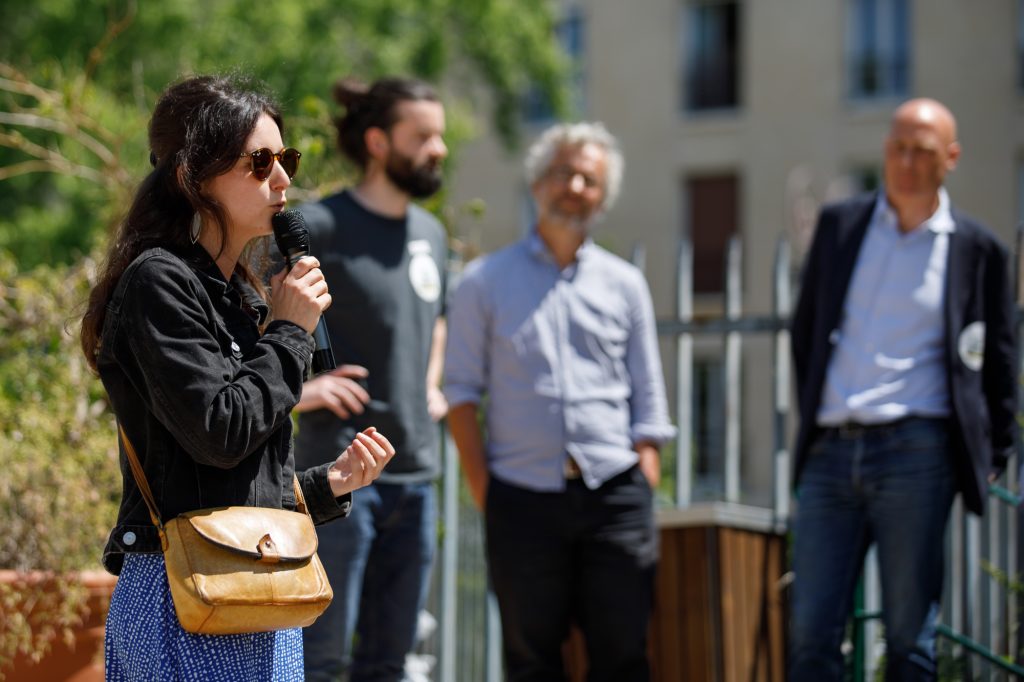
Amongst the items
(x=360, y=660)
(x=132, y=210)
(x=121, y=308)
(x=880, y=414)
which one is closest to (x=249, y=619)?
(x=121, y=308)

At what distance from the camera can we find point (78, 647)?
3.83 metres

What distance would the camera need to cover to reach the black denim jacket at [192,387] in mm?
2197

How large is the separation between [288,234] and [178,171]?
0.24 metres

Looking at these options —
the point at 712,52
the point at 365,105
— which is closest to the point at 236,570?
the point at 365,105

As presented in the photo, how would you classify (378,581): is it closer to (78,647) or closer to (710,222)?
(78,647)

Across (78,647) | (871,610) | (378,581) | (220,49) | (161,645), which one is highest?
(220,49)

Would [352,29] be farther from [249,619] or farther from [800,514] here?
[249,619]

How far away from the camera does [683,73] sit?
22.1m

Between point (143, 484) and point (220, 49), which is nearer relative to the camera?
point (143, 484)

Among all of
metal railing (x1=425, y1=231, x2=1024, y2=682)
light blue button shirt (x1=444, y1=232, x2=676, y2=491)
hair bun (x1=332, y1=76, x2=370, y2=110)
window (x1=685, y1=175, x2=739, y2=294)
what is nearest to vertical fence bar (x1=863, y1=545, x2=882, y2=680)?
metal railing (x1=425, y1=231, x2=1024, y2=682)

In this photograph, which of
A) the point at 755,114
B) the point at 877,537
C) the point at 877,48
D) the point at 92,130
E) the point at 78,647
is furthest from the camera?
the point at 755,114

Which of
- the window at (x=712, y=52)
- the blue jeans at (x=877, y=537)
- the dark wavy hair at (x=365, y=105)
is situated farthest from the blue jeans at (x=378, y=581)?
the window at (x=712, y=52)

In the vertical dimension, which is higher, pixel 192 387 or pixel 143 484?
pixel 192 387

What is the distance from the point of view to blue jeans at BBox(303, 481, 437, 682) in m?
3.72
